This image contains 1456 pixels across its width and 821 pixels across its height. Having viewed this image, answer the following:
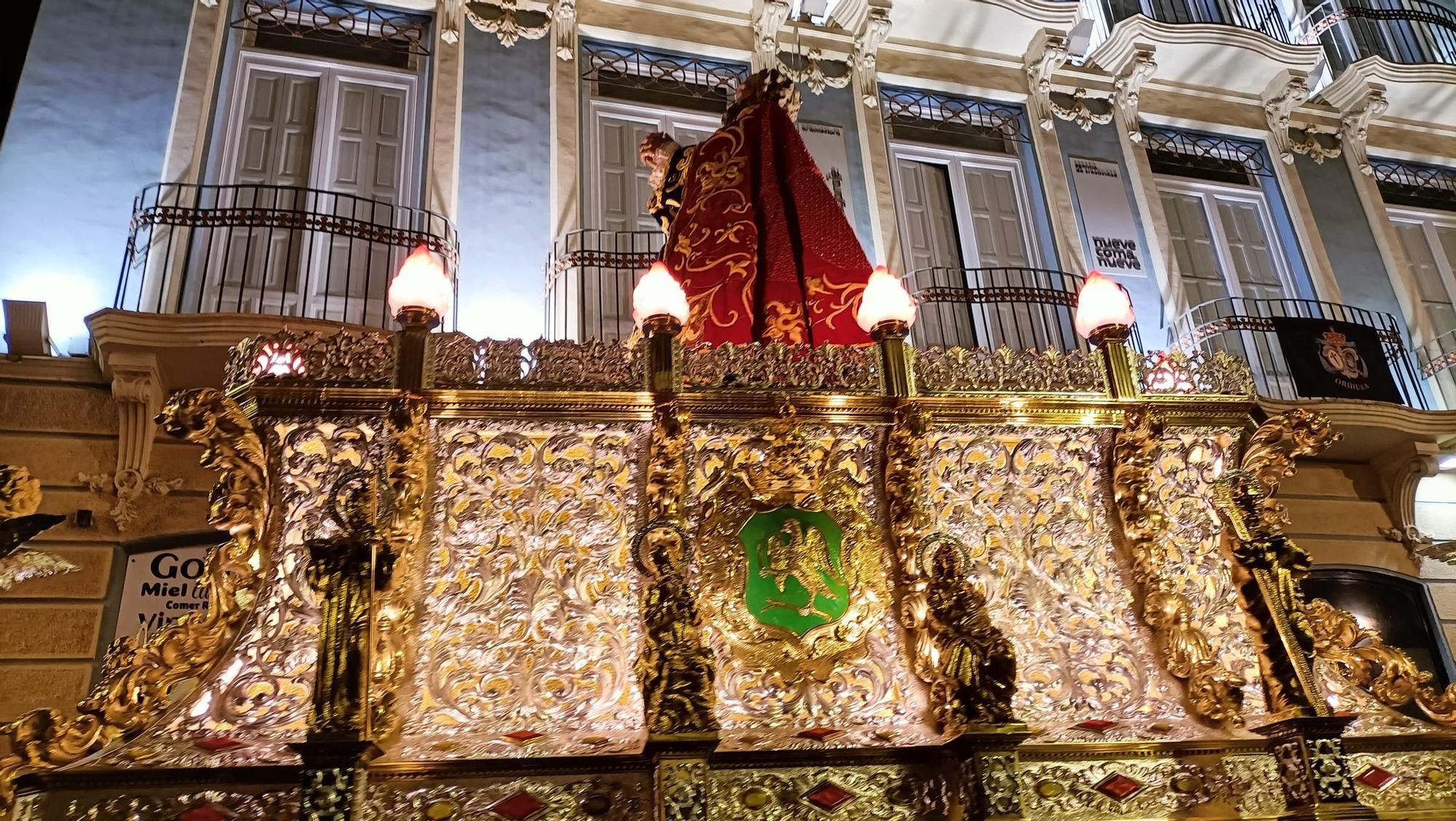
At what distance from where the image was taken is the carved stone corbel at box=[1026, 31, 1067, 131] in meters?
9.10

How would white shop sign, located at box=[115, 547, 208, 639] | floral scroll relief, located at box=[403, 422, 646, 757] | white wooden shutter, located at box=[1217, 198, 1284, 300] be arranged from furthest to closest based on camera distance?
white wooden shutter, located at box=[1217, 198, 1284, 300] < white shop sign, located at box=[115, 547, 208, 639] < floral scroll relief, located at box=[403, 422, 646, 757]

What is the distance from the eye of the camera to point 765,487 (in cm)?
260

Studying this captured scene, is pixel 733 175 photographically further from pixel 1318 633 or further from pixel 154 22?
pixel 154 22

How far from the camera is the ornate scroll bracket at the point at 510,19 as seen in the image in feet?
25.8

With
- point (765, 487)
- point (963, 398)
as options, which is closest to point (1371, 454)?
point (963, 398)

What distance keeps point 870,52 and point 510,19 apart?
10.5 feet

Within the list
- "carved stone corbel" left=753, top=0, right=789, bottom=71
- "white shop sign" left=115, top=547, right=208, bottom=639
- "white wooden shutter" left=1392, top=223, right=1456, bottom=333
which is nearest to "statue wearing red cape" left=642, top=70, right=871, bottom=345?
"white shop sign" left=115, top=547, right=208, bottom=639

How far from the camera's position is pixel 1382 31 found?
417 inches

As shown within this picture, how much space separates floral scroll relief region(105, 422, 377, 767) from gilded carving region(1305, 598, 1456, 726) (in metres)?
2.59

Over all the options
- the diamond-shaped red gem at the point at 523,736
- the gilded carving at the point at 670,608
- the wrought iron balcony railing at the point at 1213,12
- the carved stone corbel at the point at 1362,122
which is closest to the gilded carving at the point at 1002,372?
the gilded carving at the point at 670,608

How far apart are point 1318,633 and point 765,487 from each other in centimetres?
158

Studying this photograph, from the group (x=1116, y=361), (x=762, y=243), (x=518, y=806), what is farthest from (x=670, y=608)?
(x=762, y=243)

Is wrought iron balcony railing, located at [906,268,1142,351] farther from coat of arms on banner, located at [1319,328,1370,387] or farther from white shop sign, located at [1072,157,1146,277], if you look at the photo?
coat of arms on banner, located at [1319,328,1370,387]

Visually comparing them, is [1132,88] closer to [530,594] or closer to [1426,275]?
[1426,275]
